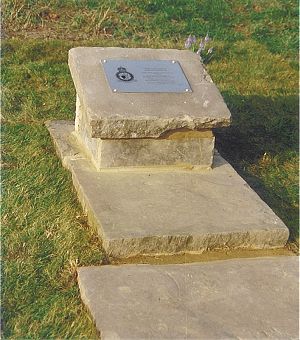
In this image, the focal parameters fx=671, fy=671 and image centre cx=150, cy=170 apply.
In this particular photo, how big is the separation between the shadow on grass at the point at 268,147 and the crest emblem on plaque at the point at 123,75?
1043mm

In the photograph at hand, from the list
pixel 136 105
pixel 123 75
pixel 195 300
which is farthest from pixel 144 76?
pixel 195 300

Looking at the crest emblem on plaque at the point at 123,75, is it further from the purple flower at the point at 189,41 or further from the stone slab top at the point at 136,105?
the purple flower at the point at 189,41

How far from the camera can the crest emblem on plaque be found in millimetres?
4090

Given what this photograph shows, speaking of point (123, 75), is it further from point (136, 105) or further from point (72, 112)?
point (72, 112)

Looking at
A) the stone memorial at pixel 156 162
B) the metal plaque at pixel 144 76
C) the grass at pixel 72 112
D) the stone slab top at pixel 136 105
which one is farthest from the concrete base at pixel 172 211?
the metal plaque at pixel 144 76

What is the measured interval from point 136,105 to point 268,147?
1.50m

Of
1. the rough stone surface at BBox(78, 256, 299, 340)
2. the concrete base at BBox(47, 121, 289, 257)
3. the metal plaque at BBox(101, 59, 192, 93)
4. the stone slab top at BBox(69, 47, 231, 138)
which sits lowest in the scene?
the concrete base at BBox(47, 121, 289, 257)

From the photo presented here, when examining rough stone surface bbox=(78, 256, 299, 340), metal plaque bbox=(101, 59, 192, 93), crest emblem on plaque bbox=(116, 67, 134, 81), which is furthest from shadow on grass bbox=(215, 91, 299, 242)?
crest emblem on plaque bbox=(116, 67, 134, 81)

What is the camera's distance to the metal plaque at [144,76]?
407cm

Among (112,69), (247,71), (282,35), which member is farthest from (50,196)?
(282,35)

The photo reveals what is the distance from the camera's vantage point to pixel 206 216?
3619 mm

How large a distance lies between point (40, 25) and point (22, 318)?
15.6 feet

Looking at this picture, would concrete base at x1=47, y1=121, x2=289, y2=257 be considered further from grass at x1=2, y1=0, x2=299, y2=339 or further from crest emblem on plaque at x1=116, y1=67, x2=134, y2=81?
crest emblem on plaque at x1=116, y1=67, x2=134, y2=81

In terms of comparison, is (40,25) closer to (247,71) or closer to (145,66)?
(247,71)
